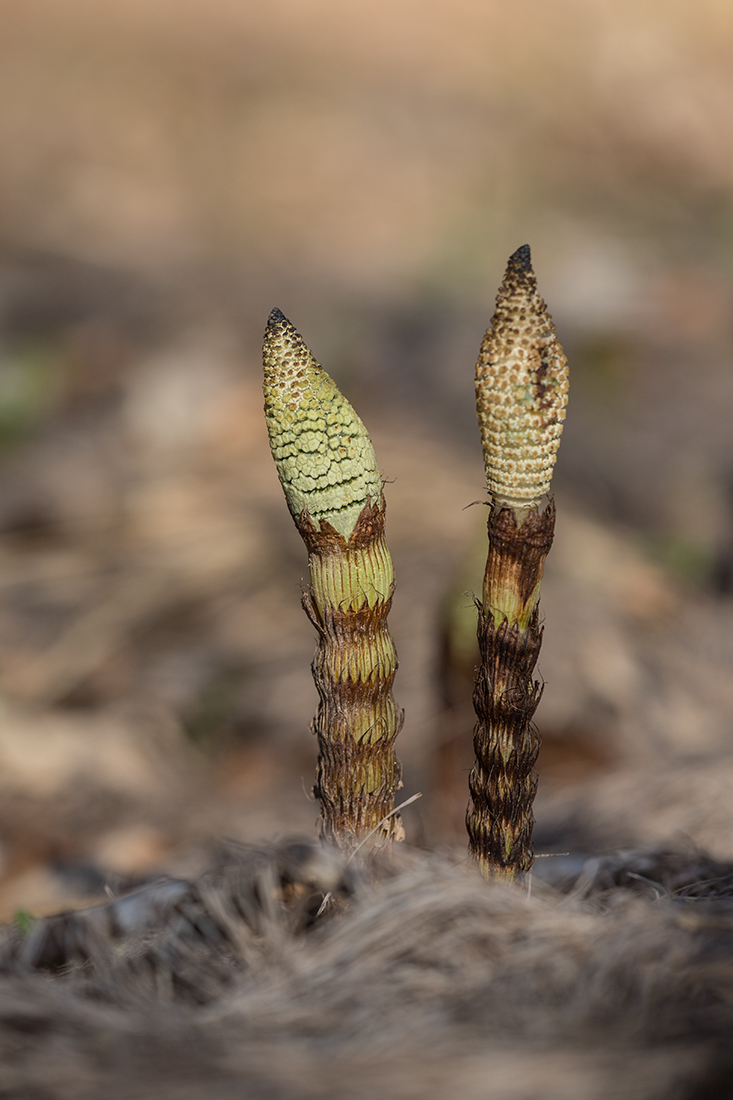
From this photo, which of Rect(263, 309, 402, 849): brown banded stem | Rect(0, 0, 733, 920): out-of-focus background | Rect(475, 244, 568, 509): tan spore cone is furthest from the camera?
Rect(0, 0, 733, 920): out-of-focus background

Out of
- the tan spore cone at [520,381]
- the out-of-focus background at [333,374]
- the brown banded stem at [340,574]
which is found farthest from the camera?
the out-of-focus background at [333,374]

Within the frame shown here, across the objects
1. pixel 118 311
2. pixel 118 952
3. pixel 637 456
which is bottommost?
pixel 118 952

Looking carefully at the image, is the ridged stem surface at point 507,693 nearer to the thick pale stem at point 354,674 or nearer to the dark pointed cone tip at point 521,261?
the thick pale stem at point 354,674

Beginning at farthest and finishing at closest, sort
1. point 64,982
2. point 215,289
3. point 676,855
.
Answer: point 215,289, point 676,855, point 64,982

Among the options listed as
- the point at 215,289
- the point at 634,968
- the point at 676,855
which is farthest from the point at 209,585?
the point at 215,289

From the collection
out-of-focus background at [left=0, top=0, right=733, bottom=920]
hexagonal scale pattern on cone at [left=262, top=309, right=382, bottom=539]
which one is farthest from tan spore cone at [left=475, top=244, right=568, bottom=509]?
out-of-focus background at [left=0, top=0, right=733, bottom=920]

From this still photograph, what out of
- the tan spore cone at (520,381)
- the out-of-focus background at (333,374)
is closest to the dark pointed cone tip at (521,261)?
the tan spore cone at (520,381)

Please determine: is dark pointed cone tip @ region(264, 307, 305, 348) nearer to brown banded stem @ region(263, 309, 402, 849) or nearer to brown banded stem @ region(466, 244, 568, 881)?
brown banded stem @ region(263, 309, 402, 849)

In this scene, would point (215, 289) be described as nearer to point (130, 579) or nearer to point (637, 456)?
point (637, 456)
